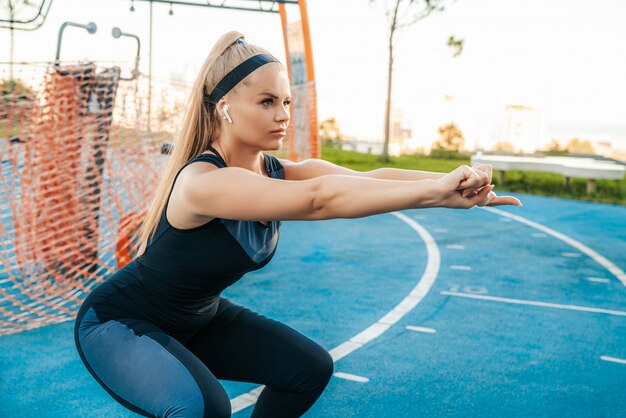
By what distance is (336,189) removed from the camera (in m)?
2.06

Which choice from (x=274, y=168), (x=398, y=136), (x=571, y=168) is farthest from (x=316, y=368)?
(x=398, y=136)

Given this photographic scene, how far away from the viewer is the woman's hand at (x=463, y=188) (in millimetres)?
1914

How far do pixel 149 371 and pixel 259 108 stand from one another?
988 millimetres

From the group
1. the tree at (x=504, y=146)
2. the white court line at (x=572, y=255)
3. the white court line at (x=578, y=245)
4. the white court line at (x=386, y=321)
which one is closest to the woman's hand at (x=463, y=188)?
the white court line at (x=386, y=321)

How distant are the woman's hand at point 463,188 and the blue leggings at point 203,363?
95 cm

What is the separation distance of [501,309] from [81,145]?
400 centimetres

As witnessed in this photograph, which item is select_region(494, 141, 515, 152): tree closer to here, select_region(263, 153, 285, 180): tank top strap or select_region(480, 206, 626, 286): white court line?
select_region(480, 206, 626, 286): white court line

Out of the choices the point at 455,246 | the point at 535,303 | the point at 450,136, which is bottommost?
the point at 535,303

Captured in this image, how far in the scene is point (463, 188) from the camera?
195 centimetres

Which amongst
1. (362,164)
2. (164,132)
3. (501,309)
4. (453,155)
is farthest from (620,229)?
(453,155)

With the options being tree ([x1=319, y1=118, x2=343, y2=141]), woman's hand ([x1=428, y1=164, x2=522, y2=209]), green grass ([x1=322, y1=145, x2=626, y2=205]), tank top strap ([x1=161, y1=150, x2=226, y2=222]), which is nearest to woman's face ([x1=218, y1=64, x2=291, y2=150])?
tank top strap ([x1=161, y1=150, x2=226, y2=222])

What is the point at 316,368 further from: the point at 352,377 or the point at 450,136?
the point at 450,136

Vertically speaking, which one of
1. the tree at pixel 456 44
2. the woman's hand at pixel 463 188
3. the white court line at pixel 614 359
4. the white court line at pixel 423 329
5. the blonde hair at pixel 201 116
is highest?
the tree at pixel 456 44

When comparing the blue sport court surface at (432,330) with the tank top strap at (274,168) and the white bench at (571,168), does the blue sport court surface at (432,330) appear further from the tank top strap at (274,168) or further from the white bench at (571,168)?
the white bench at (571,168)
